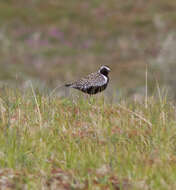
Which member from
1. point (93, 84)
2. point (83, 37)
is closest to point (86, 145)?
point (93, 84)

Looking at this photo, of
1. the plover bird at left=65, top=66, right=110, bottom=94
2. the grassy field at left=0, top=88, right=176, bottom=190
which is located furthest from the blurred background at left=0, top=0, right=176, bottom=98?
the grassy field at left=0, top=88, right=176, bottom=190

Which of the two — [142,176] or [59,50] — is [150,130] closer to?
[142,176]

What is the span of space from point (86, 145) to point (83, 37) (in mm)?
71826

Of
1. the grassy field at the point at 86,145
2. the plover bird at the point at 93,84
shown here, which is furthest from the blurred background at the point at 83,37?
the grassy field at the point at 86,145

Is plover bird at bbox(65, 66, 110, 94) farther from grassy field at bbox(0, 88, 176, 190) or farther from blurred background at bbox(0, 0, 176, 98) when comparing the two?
blurred background at bbox(0, 0, 176, 98)

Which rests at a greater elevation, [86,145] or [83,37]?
[83,37]

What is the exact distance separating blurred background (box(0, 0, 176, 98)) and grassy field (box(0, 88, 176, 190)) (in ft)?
148

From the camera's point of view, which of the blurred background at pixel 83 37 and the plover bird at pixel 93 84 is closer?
the plover bird at pixel 93 84

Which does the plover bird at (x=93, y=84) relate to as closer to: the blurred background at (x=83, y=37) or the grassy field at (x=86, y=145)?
the grassy field at (x=86, y=145)

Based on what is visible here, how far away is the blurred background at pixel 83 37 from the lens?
6412 centimetres

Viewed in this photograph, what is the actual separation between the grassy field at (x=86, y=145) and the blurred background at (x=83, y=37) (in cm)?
4510

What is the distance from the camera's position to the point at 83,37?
256 ft

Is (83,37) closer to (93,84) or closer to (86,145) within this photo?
(93,84)

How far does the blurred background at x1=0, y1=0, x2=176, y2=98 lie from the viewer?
64.1m
